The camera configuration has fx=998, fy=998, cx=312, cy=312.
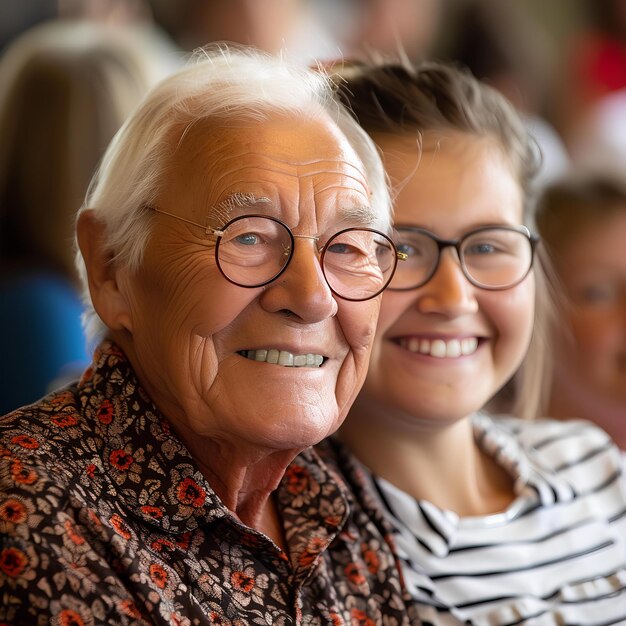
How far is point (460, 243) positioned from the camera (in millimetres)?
1686

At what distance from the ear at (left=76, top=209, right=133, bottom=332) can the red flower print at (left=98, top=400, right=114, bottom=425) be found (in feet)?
0.39

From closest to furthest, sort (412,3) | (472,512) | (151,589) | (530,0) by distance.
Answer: (151,589) < (472,512) < (412,3) < (530,0)

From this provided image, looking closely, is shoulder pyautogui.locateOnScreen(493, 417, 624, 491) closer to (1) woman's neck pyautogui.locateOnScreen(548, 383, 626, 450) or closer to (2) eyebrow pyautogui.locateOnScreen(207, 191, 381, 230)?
(1) woman's neck pyautogui.locateOnScreen(548, 383, 626, 450)

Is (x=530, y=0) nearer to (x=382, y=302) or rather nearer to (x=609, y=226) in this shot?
(x=609, y=226)

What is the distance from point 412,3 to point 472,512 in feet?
11.4

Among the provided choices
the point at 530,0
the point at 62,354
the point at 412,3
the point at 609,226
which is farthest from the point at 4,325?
the point at 530,0

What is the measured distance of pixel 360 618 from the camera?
1.50 m

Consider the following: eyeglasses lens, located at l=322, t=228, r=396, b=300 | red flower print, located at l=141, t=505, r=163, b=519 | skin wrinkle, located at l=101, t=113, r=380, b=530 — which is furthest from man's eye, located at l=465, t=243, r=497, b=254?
red flower print, located at l=141, t=505, r=163, b=519

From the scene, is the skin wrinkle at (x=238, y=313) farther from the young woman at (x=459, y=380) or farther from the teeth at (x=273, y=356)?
the young woman at (x=459, y=380)

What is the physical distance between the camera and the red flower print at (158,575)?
1258mm

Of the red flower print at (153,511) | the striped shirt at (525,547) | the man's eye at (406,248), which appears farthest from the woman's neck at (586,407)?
the red flower print at (153,511)

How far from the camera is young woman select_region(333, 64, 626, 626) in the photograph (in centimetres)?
167

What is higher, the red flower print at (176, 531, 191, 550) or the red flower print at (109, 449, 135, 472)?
the red flower print at (109, 449, 135, 472)

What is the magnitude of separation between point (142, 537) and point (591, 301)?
1511 mm
